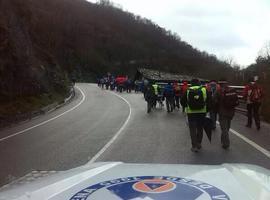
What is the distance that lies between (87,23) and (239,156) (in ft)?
466

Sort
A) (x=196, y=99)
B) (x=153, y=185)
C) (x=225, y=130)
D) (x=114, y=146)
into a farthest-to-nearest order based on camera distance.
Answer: (x=114, y=146) → (x=225, y=130) → (x=196, y=99) → (x=153, y=185)

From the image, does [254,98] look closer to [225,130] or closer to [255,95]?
[255,95]

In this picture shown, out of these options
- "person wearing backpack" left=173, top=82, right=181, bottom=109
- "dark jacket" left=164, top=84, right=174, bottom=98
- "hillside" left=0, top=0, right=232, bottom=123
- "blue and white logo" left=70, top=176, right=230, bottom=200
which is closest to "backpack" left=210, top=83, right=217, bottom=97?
"dark jacket" left=164, top=84, right=174, bottom=98

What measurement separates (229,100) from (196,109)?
1.27 meters

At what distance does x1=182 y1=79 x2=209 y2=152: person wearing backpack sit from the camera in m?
13.1

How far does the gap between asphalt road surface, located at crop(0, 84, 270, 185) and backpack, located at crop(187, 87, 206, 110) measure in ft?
3.59

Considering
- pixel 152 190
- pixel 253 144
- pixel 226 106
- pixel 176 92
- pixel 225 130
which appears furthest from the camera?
pixel 176 92

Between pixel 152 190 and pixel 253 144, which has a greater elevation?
pixel 152 190

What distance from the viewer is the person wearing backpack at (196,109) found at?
13117 mm

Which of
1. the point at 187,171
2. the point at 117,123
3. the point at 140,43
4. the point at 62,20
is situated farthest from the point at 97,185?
the point at 140,43

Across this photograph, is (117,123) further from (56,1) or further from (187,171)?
(56,1)

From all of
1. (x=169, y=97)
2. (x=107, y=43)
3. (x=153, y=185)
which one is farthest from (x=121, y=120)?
(x=107, y=43)

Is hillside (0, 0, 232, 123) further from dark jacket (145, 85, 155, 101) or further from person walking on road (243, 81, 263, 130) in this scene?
person walking on road (243, 81, 263, 130)

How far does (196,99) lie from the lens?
13148 mm
